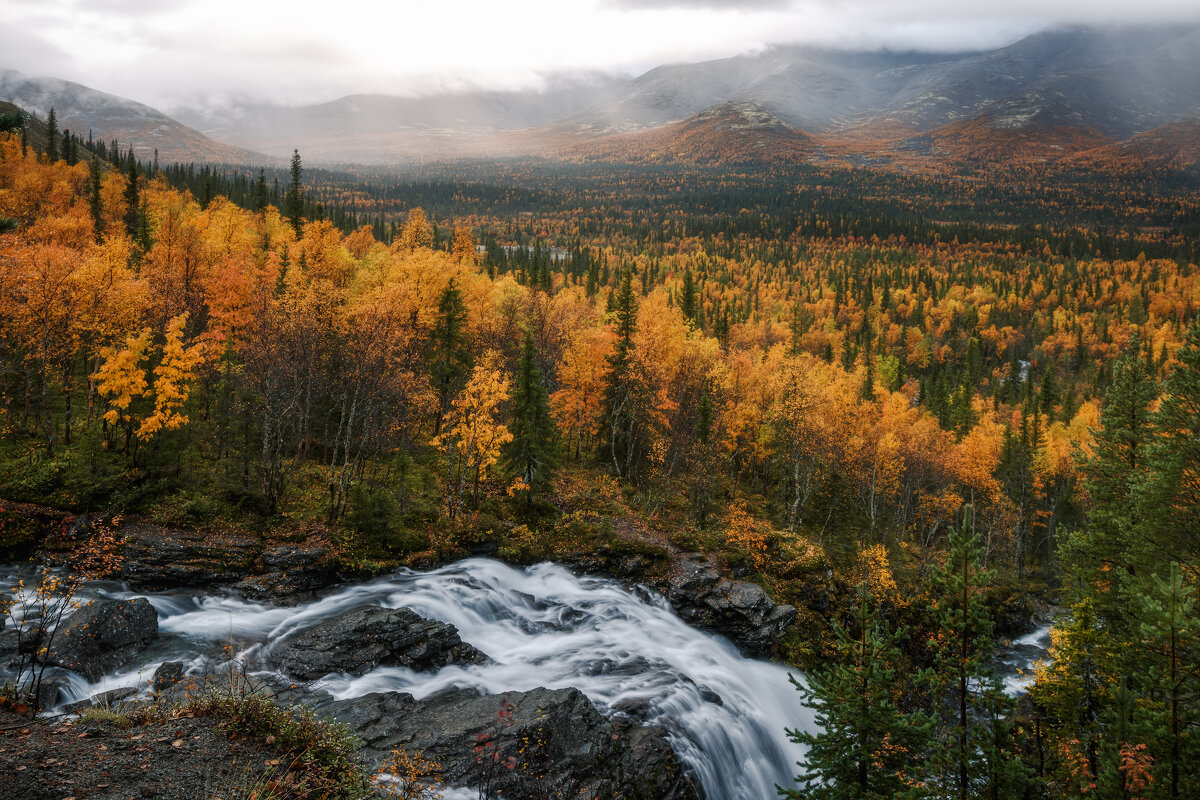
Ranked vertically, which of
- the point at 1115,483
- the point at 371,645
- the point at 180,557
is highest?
the point at 1115,483

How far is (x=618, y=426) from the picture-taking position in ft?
150

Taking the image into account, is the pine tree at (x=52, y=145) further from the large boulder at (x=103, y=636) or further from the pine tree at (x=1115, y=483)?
the pine tree at (x=1115, y=483)

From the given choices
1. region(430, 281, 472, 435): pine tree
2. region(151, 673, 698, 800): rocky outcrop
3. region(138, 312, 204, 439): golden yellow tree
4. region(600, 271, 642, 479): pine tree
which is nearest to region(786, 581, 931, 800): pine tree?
region(151, 673, 698, 800): rocky outcrop

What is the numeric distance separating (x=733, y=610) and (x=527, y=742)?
15.4 meters

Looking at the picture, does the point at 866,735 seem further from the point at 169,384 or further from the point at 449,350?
the point at 449,350

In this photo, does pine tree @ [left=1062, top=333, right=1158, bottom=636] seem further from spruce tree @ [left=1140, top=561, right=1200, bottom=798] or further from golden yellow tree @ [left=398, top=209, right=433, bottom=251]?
golden yellow tree @ [left=398, top=209, right=433, bottom=251]

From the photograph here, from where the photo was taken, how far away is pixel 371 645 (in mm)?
21719

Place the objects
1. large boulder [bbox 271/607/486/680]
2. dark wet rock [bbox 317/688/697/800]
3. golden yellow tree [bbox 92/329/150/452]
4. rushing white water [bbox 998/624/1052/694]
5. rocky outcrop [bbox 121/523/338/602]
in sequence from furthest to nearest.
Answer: rushing white water [bbox 998/624/1052/694]
golden yellow tree [bbox 92/329/150/452]
rocky outcrop [bbox 121/523/338/602]
large boulder [bbox 271/607/486/680]
dark wet rock [bbox 317/688/697/800]

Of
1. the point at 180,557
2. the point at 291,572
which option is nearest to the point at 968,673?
the point at 291,572

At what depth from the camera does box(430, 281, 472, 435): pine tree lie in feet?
127

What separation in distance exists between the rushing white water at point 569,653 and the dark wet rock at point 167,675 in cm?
86

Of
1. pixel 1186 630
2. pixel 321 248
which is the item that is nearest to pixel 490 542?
pixel 1186 630

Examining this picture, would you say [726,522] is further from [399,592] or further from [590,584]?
[399,592]

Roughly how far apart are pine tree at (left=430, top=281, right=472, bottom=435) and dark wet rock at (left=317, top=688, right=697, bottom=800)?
22496 millimetres
